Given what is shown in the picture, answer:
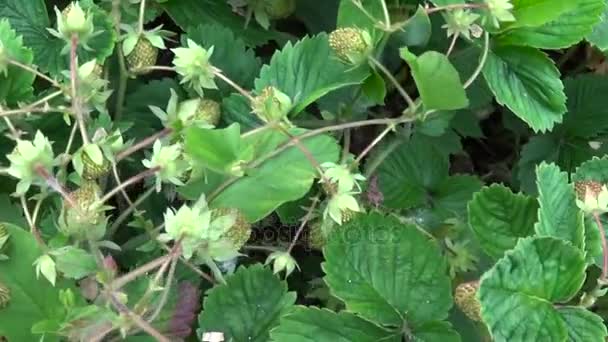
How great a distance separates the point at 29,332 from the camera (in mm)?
739

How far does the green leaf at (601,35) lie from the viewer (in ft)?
2.81

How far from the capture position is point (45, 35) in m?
0.87

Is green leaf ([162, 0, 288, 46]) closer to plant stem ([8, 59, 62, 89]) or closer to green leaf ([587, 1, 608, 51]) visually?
plant stem ([8, 59, 62, 89])

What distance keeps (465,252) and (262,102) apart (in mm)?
236

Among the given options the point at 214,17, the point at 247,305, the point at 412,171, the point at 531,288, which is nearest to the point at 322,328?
the point at 247,305

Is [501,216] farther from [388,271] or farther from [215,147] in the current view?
[215,147]

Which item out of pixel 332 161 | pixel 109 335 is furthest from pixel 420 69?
pixel 109 335

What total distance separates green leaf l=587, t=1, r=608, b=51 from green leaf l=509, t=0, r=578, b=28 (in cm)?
11

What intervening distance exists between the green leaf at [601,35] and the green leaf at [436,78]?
212mm

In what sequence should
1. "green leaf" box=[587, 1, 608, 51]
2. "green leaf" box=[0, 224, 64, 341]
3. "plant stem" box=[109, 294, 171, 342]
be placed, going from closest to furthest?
"plant stem" box=[109, 294, 171, 342], "green leaf" box=[0, 224, 64, 341], "green leaf" box=[587, 1, 608, 51]

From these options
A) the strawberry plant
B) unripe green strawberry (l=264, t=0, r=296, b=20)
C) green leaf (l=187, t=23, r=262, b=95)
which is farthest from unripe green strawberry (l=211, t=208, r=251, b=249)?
unripe green strawberry (l=264, t=0, r=296, b=20)

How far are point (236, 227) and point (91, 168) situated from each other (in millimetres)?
127

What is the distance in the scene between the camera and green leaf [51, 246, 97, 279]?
0.66m

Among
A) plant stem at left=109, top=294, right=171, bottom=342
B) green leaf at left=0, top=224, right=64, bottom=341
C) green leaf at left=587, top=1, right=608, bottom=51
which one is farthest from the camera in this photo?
green leaf at left=587, top=1, right=608, bottom=51
